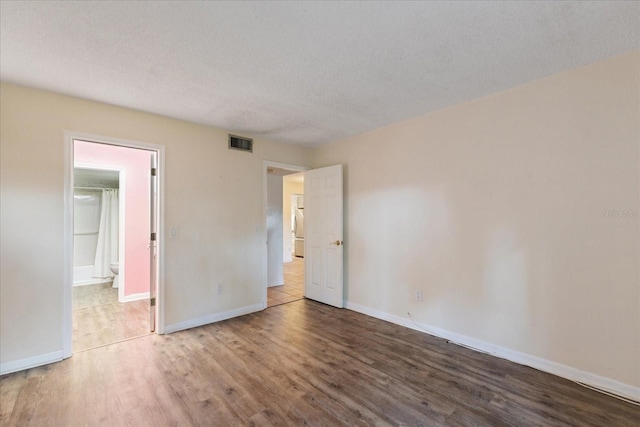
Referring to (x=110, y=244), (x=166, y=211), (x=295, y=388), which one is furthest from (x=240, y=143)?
(x=110, y=244)

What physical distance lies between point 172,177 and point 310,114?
1807 millimetres

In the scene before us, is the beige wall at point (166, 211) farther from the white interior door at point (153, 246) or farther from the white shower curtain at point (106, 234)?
the white shower curtain at point (106, 234)

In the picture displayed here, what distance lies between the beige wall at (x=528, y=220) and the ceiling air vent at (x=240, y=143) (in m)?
1.84

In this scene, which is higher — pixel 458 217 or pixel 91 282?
pixel 458 217

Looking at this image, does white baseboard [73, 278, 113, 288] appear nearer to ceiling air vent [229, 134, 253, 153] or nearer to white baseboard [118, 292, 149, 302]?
white baseboard [118, 292, 149, 302]

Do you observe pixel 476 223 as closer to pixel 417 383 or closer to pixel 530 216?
pixel 530 216

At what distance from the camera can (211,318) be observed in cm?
365

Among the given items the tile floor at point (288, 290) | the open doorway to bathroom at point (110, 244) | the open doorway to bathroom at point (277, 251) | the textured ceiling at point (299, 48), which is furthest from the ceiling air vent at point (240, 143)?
the tile floor at point (288, 290)

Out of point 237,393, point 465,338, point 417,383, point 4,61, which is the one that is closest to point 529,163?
point 465,338

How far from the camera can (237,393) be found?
7.09ft

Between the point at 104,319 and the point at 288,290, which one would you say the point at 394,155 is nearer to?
the point at 288,290

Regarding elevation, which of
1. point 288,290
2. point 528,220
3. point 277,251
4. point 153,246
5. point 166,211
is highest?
point 166,211

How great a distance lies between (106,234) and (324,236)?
4.61 m

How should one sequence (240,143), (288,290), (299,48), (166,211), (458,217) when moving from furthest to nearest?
(288,290) < (240,143) < (166,211) < (458,217) < (299,48)
